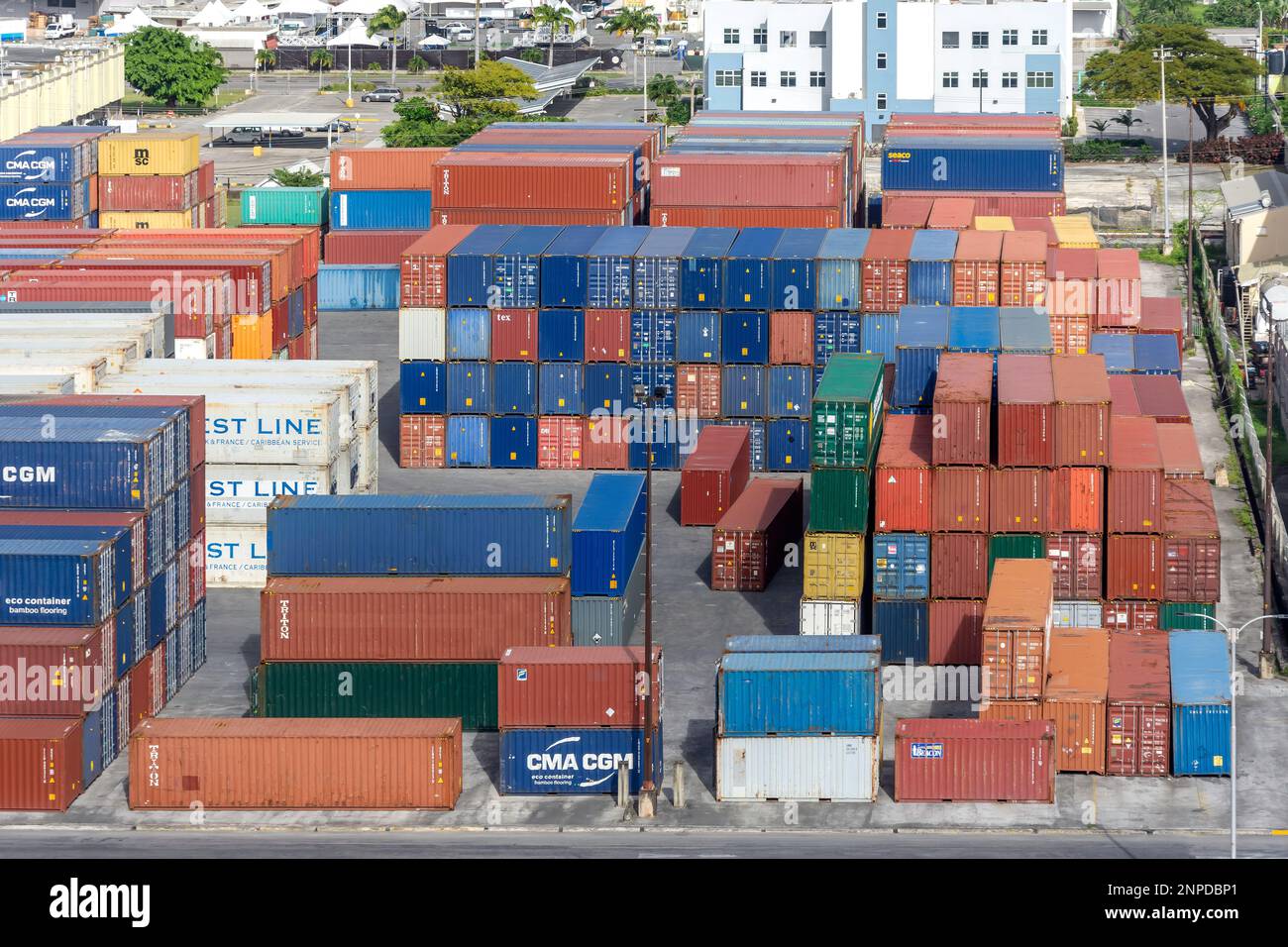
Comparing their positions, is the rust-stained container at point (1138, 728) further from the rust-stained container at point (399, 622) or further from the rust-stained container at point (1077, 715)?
the rust-stained container at point (399, 622)

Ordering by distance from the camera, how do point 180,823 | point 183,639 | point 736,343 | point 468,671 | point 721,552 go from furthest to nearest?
1. point 736,343
2. point 721,552
3. point 183,639
4. point 468,671
5. point 180,823

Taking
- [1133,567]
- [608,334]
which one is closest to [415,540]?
[1133,567]

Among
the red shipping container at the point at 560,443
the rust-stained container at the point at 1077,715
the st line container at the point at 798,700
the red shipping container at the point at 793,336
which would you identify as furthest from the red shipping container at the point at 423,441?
the rust-stained container at the point at 1077,715

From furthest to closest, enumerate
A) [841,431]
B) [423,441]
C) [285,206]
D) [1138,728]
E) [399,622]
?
1. [285,206]
2. [423,441]
3. [841,431]
4. [399,622]
5. [1138,728]

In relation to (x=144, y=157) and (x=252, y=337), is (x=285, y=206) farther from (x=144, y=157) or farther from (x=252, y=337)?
(x=252, y=337)

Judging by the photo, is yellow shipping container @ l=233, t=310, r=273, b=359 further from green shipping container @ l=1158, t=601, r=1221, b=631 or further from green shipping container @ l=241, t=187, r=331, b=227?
green shipping container @ l=1158, t=601, r=1221, b=631

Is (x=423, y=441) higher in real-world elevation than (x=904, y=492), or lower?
lower

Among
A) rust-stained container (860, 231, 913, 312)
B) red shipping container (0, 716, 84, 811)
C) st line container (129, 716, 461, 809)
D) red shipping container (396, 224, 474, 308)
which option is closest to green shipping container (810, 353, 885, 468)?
st line container (129, 716, 461, 809)

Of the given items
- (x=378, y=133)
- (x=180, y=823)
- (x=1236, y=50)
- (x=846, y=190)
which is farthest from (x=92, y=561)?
(x=1236, y=50)

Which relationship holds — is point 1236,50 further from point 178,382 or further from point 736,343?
point 178,382
